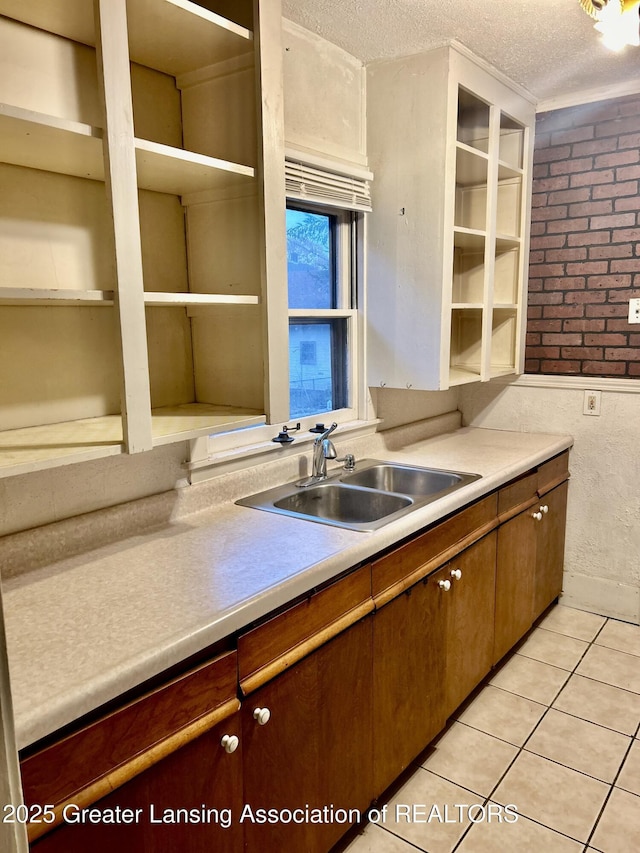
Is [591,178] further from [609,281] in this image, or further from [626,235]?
[609,281]

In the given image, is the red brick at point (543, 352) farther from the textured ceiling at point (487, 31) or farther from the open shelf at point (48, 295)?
the open shelf at point (48, 295)

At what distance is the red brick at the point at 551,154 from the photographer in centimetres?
291

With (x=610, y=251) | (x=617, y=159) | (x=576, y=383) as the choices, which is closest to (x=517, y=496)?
(x=576, y=383)

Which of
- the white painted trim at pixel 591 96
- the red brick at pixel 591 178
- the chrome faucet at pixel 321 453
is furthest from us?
the red brick at pixel 591 178

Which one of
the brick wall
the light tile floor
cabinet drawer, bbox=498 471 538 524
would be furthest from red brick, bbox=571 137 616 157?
the light tile floor

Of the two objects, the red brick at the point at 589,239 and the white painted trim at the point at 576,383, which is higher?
the red brick at the point at 589,239

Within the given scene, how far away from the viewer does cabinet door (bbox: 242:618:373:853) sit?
134 centimetres

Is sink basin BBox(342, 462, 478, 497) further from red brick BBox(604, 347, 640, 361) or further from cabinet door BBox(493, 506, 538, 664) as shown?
red brick BBox(604, 347, 640, 361)

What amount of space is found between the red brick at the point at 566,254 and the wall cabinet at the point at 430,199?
23 centimetres

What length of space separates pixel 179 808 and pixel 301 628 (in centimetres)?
43

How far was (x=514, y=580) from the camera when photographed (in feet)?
8.29

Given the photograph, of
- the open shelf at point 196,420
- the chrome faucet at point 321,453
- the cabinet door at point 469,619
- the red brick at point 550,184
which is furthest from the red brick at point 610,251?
the open shelf at point 196,420

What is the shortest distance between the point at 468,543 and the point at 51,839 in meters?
1.51

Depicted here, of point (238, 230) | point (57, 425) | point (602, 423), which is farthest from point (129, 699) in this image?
point (602, 423)
